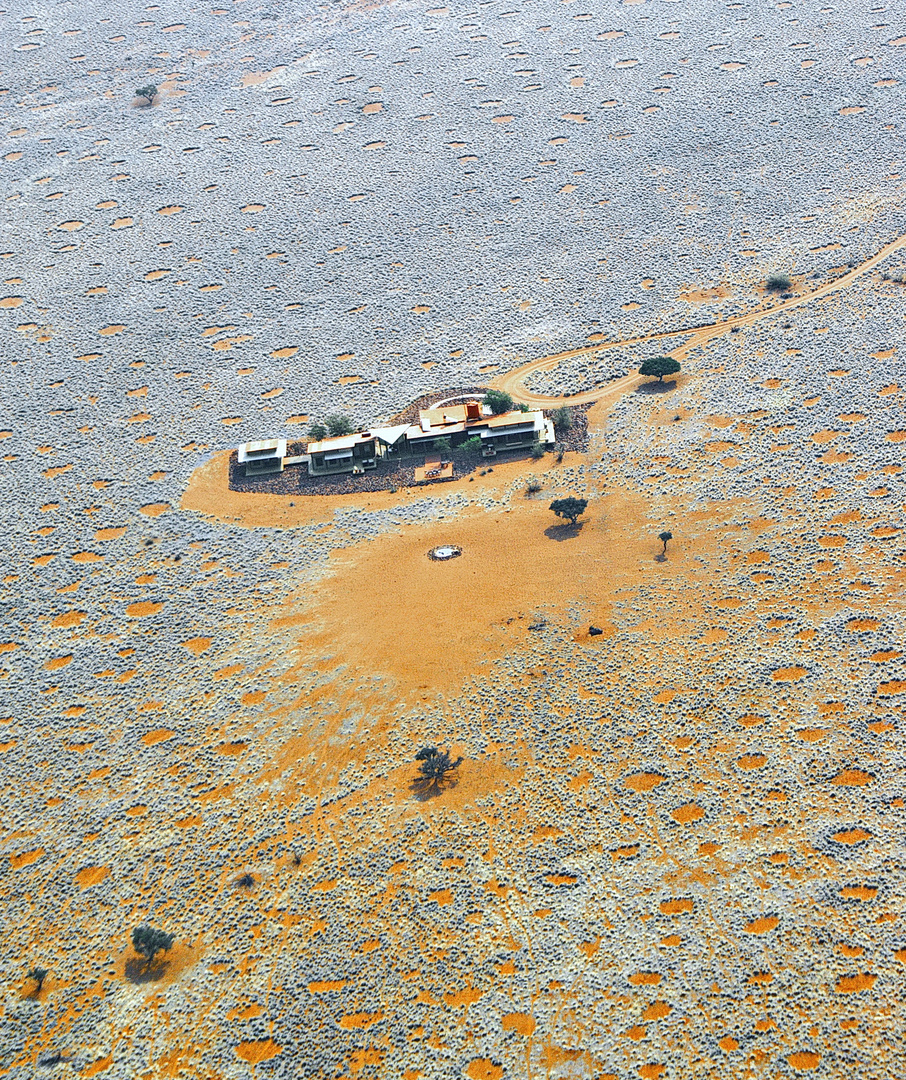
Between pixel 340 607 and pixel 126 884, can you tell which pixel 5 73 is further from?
pixel 126 884

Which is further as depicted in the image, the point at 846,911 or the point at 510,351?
the point at 510,351

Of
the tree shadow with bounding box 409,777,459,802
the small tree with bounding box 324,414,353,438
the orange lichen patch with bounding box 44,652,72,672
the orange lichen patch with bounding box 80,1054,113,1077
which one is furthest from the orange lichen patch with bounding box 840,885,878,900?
the small tree with bounding box 324,414,353,438

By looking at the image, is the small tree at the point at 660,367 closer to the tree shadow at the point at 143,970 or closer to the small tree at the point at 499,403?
the small tree at the point at 499,403

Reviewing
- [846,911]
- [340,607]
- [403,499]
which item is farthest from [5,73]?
[846,911]

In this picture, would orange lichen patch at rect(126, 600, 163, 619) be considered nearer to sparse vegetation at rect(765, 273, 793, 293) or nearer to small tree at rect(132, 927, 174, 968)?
small tree at rect(132, 927, 174, 968)

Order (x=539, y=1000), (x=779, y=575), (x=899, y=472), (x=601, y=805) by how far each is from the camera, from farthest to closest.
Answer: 1. (x=899, y=472)
2. (x=779, y=575)
3. (x=601, y=805)
4. (x=539, y=1000)

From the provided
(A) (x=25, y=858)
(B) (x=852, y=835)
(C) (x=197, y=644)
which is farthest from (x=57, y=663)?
(B) (x=852, y=835)
